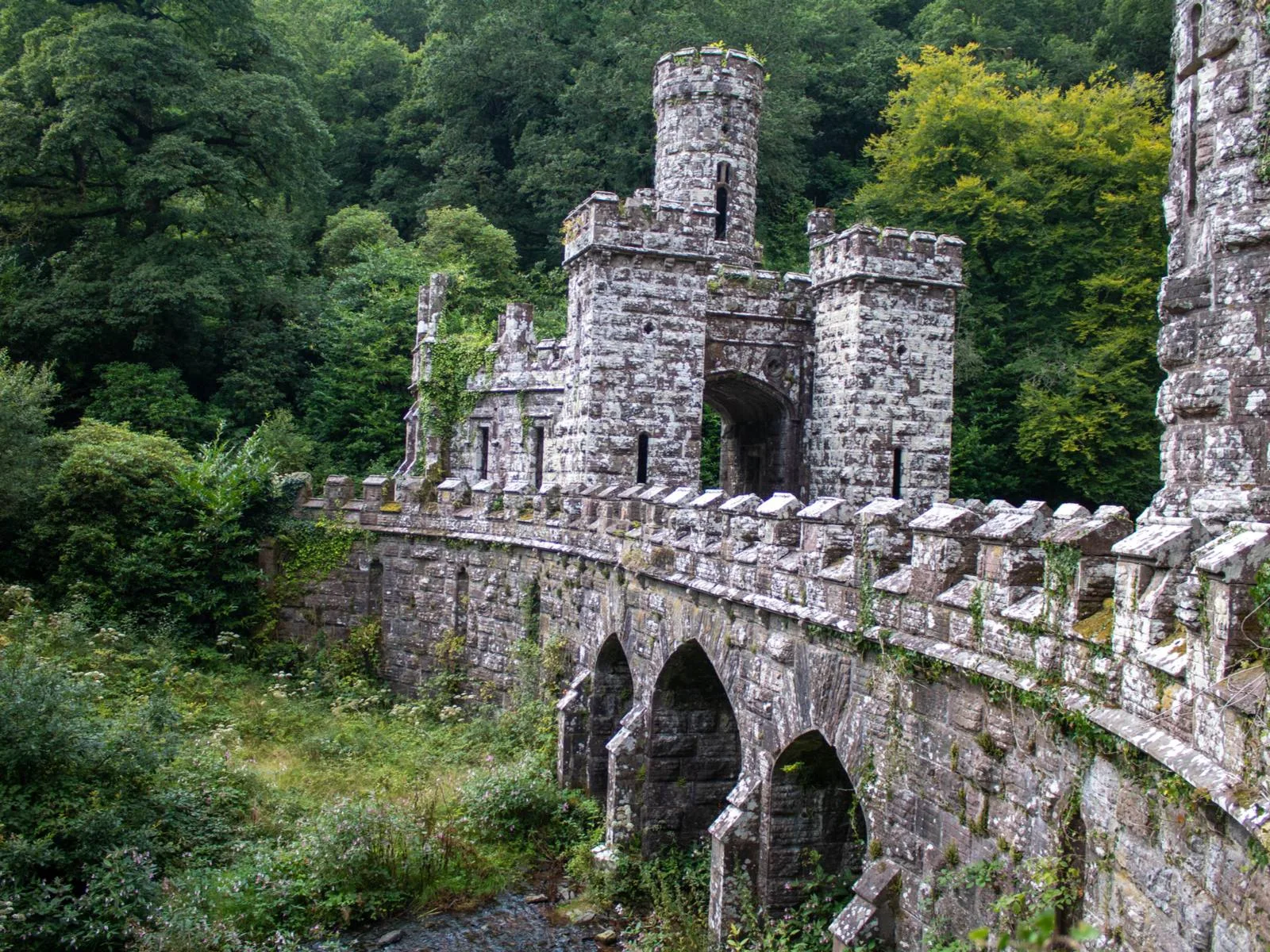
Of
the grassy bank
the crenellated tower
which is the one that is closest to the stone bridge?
the grassy bank

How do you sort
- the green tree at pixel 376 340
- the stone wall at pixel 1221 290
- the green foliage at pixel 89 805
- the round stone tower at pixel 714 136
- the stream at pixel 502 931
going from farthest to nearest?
the green tree at pixel 376 340 < the round stone tower at pixel 714 136 < the stream at pixel 502 931 < the green foliage at pixel 89 805 < the stone wall at pixel 1221 290

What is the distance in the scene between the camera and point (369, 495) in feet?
66.2

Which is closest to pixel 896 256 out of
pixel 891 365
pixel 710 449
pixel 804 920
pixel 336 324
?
pixel 891 365

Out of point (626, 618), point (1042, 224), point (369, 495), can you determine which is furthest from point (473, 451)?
point (1042, 224)

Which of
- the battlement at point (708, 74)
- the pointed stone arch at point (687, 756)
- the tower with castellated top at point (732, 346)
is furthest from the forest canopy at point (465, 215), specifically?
the pointed stone arch at point (687, 756)

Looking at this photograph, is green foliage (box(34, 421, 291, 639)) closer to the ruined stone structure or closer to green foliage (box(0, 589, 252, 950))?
the ruined stone structure

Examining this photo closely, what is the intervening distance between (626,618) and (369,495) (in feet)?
27.3

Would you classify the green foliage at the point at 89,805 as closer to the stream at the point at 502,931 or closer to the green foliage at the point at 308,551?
the stream at the point at 502,931

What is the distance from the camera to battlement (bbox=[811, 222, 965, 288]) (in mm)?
18781

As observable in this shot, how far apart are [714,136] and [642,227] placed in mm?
4439

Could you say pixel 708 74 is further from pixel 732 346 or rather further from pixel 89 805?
pixel 89 805

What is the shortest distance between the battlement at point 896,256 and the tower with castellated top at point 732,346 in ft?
0.10

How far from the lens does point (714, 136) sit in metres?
21.7

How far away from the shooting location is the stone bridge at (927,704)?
4617mm
